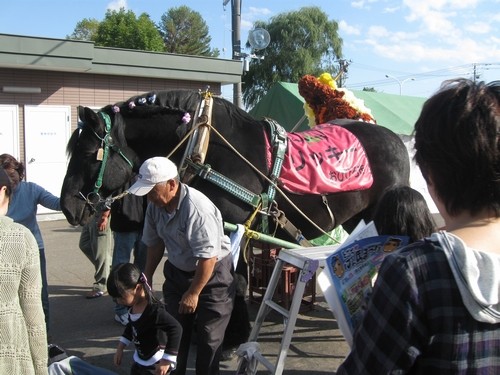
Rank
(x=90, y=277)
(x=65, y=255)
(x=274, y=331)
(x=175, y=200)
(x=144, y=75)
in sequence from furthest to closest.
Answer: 1. (x=144, y=75)
2. (x=65, y=255)
3. (x=90, y=277)
4. (x=274, y=331)
5. (x=175, y=200)

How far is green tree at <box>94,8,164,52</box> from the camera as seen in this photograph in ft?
148

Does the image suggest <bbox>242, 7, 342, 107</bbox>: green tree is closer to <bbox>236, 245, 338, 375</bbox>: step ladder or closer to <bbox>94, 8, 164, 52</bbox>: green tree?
<bbox>94, 8, 164, 52</bbox>: green tree

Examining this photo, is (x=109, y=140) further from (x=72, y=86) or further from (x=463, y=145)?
(x=72, y=86)

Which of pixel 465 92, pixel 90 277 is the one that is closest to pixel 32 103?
pixel 90 277

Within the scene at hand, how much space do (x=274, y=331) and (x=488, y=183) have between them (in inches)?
143

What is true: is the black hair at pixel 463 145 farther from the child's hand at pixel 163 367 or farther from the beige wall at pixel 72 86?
the beige wall at pixel 72 86

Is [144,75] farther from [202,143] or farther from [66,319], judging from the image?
[202,143]

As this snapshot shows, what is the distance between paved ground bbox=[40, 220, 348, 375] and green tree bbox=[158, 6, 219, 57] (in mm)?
51494

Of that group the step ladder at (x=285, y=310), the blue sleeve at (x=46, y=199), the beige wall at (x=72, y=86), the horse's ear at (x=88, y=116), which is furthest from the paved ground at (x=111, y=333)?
the beige wall at (x=72, y=86)

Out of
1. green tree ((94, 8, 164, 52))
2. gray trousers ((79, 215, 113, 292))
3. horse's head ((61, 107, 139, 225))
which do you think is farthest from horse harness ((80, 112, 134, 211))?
green tree ((94, 8, 164, 52))

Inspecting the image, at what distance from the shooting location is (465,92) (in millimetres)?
1115

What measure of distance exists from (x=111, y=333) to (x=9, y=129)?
7.48 m

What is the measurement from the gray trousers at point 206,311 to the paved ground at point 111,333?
689 mm

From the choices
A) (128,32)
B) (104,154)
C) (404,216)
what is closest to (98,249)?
(104,154)
